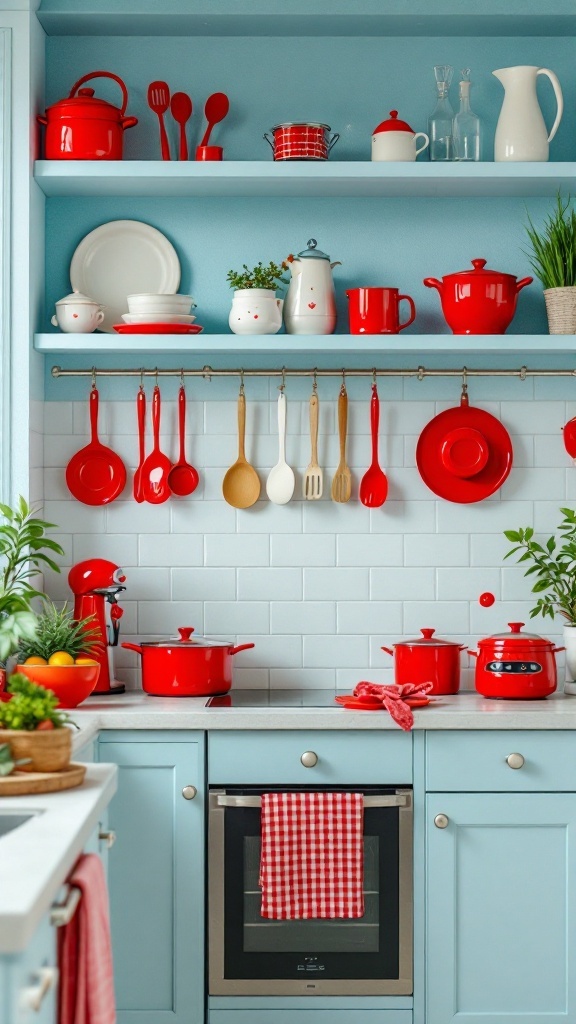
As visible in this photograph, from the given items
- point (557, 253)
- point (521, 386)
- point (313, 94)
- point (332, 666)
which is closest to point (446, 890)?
point (332, 666)

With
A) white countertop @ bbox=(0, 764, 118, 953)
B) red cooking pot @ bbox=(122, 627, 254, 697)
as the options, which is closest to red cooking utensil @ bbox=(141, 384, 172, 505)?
red cooking pot @ bbox=(122, 627, 254, 697)

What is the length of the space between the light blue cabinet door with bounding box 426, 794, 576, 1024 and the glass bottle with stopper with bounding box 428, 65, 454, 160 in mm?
1824

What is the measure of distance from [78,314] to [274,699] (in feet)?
4.01

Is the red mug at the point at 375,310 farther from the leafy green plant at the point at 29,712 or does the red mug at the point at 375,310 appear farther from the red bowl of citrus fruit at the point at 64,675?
the leafy green plant at the point at 29,712

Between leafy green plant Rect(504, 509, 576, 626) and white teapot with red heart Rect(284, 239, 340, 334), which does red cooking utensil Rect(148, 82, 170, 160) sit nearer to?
white teapot with red heart Rect(284, 239, 340, 334)

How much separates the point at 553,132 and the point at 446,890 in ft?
6.84

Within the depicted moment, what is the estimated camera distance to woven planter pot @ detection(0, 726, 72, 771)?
2.01 meters

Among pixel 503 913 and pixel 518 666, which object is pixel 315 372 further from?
pixel 503 913

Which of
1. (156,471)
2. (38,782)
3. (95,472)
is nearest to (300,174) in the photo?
(156,471)

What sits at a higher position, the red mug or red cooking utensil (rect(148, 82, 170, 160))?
red cooking utensil (rect(148, 82, 170, 160))

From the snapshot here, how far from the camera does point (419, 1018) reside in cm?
294

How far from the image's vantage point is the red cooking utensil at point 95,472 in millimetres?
3535

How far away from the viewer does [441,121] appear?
11.3 feet

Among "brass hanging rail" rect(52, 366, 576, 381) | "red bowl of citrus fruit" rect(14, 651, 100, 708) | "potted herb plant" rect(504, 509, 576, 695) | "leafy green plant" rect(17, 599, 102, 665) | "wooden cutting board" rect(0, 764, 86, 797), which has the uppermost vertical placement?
"brass hanging rail" rect(52, 366, 576, 381)
